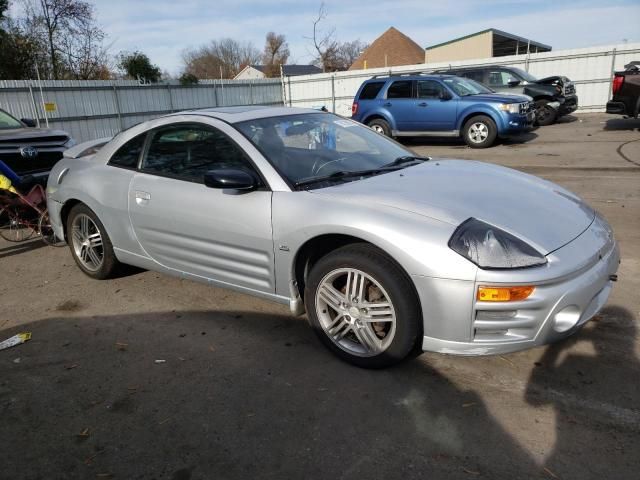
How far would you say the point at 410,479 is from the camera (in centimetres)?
214

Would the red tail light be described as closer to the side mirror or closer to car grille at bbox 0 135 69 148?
car grille at bbox 0 135 69 148

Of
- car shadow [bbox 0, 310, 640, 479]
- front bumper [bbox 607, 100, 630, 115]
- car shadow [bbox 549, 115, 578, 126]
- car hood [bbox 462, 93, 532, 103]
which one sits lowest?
car shadow [bbox 0, 310, 640, 479]

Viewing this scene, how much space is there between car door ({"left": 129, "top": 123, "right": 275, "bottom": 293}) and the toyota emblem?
157 inches

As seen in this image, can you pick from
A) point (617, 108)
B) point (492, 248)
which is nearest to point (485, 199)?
point (492, 248)

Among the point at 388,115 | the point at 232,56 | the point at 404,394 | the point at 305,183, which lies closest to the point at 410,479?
the point at 404,394

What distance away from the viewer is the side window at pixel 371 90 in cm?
1386

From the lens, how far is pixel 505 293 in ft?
8.11

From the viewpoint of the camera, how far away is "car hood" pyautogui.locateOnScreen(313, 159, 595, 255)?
2719 mm

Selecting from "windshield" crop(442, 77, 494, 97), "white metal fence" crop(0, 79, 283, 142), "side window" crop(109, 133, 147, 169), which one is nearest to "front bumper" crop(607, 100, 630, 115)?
"windshield" crop(442, 77, 494, 97)

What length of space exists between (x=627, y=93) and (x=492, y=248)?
13261mm

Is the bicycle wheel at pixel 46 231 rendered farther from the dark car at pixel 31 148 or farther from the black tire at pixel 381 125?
the black tire at pixel 381 125

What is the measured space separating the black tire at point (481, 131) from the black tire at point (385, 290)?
1059cm

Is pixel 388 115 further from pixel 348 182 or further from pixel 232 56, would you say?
pixel 232 56

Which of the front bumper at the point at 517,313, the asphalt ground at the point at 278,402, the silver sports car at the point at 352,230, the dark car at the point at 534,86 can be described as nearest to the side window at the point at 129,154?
the silver sports car at the point at 352,230
